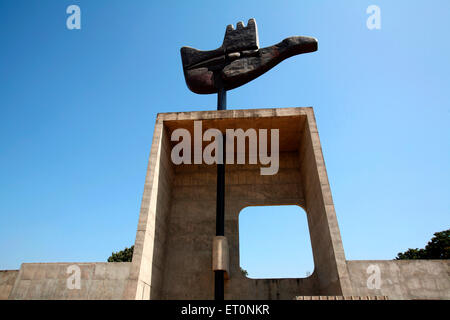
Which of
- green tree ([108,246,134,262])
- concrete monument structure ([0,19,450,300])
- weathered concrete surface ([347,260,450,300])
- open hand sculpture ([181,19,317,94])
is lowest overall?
weathered concrete surface ([347,260,450,300])

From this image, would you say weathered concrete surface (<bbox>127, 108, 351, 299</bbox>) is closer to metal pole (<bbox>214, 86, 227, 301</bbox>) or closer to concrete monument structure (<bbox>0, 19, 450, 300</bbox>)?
concrete monument structure (<bbox>0, 19, 450, 300</bbox>)

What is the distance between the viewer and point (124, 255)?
33.8 metres

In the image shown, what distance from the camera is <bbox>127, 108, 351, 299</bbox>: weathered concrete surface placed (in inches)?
309

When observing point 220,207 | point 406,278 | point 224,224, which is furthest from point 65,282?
point 406,278

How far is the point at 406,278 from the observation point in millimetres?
6887

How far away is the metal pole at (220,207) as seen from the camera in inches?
326

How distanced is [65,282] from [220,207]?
475 cm

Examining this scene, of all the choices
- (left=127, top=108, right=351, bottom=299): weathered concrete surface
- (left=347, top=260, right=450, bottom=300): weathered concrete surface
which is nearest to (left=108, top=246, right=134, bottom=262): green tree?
(left=127, top=108, right=351, bottom=299): weathered concrete surface

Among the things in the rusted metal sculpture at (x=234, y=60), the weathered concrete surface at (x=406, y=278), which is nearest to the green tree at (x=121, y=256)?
the rusted metal sculpture at (x=234, y=60)

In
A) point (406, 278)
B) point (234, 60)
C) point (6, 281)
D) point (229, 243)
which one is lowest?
point (406, 278)

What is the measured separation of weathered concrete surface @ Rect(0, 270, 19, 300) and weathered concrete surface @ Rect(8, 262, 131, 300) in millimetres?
284

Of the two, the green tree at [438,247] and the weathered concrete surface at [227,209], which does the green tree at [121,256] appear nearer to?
the weathered concrete surface at [227,209]

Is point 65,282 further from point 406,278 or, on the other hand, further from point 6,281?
point 406,278
